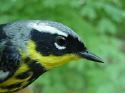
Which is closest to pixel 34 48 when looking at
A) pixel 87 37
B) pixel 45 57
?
pixel 45 57

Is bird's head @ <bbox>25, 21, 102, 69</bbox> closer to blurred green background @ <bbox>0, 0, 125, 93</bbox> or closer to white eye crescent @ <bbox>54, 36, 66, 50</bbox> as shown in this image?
white eye crescent @ <bbox>54, 36, 66, 50</bbox>

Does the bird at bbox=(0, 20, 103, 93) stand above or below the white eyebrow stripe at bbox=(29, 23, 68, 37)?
below

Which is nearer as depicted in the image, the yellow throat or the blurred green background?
the yellow throat

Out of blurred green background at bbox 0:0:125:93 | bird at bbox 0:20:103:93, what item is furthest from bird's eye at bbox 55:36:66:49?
blurred green background at bbox 0:0:125:93

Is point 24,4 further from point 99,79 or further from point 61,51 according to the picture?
point 61,51

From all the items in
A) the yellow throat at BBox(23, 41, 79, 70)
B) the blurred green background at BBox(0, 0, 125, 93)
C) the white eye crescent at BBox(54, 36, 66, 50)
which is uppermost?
the blurred green background at BBox(0, 0, 125, 93)

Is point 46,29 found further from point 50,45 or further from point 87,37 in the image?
point 87,37
